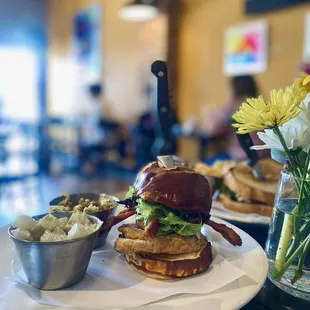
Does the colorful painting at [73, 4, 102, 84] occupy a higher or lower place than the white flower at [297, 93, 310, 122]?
higher

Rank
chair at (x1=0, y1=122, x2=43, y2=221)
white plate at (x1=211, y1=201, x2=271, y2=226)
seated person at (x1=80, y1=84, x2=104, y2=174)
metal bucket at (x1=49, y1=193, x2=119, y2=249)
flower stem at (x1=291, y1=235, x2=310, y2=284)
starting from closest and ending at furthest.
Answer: flower stem at (x1=291, y1=235, x2=310, y2=284)
metal bucket at (x1=49, y1=193, x2=119, y2=249)
white plate at (x1=211, y1=201, x2=271, y2=226)
chair at (x1=0, y1=122, x2=43, y2=221)
seated person at (x1=80, y1=84, x2=104, y2=174)

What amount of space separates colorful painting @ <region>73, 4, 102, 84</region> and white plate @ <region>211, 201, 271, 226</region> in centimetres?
598

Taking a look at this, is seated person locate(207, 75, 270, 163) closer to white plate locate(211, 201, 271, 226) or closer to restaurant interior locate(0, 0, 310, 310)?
restaurant interior locate(0, 0, 310, 310)

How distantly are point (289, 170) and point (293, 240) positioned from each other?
0.47 ft

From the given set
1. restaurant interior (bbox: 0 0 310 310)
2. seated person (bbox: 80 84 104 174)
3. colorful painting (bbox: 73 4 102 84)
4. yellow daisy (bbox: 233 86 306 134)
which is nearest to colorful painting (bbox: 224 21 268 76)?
restaurant interior (bbox: 0 0 310 310)

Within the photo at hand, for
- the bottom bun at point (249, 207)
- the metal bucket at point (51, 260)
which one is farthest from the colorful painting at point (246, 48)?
the metal bucket at point (51, 260)

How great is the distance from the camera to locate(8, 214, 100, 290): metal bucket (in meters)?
0.67

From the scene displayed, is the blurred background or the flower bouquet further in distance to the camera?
the blurred background

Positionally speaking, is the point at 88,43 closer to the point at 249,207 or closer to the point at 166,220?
the point at 249,207

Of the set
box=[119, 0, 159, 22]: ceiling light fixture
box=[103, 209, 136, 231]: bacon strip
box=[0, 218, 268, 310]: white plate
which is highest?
box=[119, 0, 159, 22]: ceiling light fixture

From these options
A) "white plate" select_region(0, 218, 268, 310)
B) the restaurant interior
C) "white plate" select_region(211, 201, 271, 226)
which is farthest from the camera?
the restaurant interior

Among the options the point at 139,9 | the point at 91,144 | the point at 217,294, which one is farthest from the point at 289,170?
the point at 91,144

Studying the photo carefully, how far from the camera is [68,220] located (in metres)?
0.77

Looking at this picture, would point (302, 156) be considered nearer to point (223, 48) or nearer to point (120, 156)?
point (223, 48)
